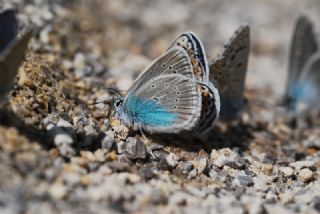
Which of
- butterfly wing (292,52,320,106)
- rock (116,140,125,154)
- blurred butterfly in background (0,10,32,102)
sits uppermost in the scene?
butterfly wing (292,52,320,106)

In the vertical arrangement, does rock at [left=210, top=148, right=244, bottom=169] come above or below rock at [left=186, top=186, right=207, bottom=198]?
above

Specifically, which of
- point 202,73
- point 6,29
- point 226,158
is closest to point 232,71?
point 202,73

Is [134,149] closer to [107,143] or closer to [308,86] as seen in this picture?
[107,143]

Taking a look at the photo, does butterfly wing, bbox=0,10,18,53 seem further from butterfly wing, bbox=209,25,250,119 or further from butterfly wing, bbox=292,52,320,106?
butterfly wing, bbox=292,52,320,106

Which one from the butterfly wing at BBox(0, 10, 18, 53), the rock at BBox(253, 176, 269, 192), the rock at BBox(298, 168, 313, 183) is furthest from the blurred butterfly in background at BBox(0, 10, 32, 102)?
the rock at BBox(298, 168, 313, 183)

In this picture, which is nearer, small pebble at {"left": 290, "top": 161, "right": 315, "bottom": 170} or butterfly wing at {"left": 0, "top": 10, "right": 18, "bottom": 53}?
butterfly wing at {"left": 0, "top": 10, "right": 18, "bottom": 53}

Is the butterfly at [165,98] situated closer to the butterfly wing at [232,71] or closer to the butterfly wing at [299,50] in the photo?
the butterfly wing at [232,71]

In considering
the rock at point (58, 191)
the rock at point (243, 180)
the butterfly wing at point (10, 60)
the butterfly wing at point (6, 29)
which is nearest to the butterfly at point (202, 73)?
the rock at point (243, 180)

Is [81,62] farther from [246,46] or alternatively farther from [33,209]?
[33,209]
